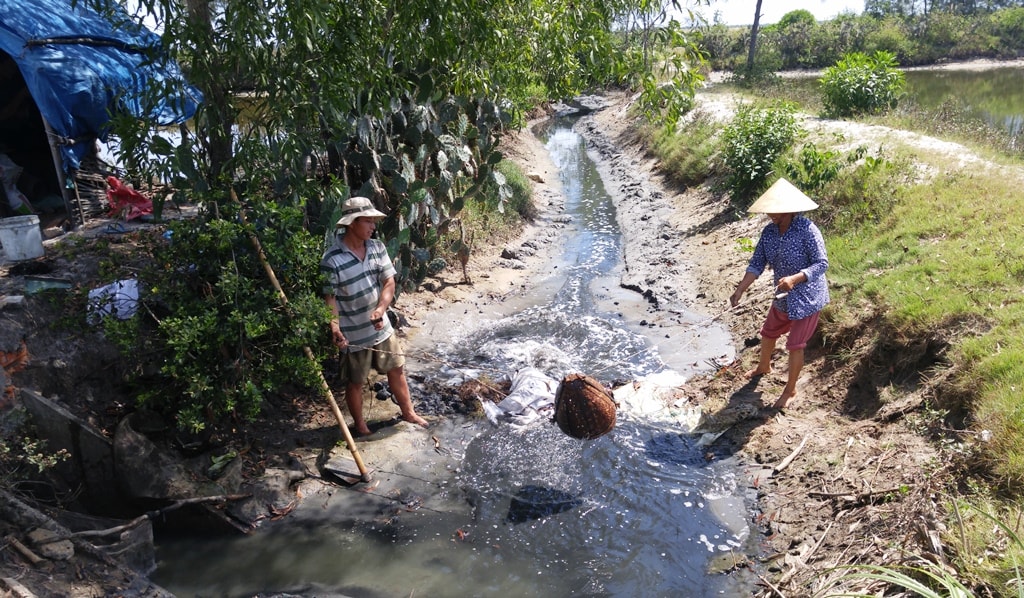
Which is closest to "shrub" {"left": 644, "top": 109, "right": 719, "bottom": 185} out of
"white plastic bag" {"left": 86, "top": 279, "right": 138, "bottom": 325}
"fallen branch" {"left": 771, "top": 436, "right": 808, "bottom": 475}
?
"fallen branch" {"left": 771, "top": 436, "right": 808, "bottom": 475}

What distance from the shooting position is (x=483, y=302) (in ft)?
27.8

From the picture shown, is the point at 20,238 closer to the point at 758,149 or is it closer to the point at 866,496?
the point at 866,496

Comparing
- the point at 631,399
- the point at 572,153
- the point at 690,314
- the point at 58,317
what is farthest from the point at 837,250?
the point at 572,153

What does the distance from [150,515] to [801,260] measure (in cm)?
485

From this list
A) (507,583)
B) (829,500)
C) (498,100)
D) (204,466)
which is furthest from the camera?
(498,100)

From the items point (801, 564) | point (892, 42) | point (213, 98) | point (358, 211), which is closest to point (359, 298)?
point (358, 211)

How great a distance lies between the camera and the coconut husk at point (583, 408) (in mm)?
4543

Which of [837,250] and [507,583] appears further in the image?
[837,250]

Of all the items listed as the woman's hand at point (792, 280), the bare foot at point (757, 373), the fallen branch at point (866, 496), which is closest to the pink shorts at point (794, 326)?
the woman's hand at point (792, 280)

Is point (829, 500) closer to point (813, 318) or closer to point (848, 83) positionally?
point (813, 318)

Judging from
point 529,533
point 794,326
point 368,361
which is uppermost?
point 794,326

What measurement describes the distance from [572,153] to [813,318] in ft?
54.3

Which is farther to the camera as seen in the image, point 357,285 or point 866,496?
point 357,285

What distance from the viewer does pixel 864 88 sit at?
12102 millimetres
